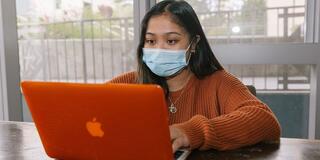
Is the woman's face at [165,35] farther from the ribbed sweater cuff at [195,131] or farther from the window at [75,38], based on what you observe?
the window at [75,38]

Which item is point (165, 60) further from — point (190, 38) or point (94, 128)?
point (94, 128)

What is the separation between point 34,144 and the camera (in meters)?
1.06

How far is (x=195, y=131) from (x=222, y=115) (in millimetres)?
201

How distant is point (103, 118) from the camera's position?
698mm

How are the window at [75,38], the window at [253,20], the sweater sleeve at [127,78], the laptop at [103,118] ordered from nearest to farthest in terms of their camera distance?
1. the laptop at [103,118]
2. the sweater sleeve at [127,78]
3. the window at [253,20]
4. the window at [75,38]

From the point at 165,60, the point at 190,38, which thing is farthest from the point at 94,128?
the point at 190,38

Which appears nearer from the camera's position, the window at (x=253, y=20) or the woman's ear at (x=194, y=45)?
the woman's ear at (x=194, y=45)

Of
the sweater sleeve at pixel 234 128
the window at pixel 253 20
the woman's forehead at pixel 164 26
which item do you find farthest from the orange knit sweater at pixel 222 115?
the window at pixel 253 20

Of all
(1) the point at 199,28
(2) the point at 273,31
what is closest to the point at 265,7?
(2) the point at 273,31

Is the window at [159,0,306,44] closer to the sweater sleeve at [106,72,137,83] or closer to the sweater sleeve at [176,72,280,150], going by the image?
the sweater sleeve at [106,72,137,83]

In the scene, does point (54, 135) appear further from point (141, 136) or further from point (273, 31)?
point (273, 31)

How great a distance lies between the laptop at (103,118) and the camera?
0.66 m

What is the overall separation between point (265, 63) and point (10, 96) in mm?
1820

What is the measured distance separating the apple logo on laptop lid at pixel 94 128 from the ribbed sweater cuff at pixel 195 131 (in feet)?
0.84
